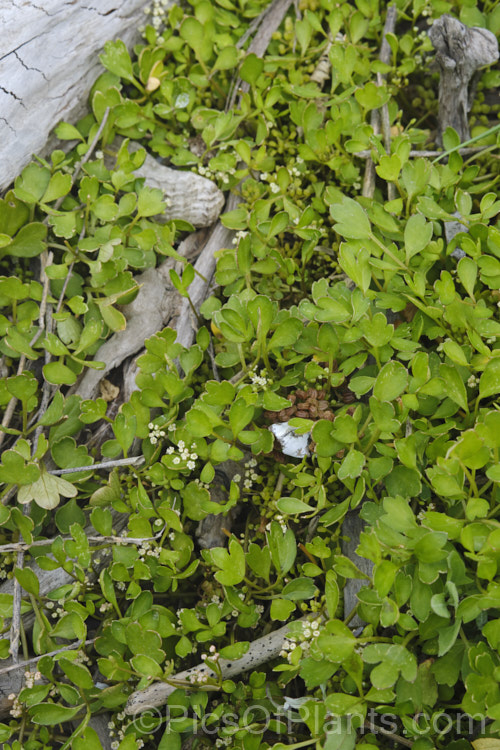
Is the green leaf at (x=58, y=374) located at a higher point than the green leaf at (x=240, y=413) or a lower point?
higher

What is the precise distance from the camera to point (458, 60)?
2762mm

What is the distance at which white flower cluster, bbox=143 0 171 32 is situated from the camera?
3094mm

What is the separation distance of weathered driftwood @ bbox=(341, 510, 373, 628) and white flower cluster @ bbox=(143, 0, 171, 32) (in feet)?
8.79

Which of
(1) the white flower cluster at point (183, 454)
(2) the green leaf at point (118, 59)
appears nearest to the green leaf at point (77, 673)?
(1) the white flower cluster at point (183, 454)

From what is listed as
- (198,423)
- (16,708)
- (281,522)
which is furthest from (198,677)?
(198,423)

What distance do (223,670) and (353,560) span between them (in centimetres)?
64

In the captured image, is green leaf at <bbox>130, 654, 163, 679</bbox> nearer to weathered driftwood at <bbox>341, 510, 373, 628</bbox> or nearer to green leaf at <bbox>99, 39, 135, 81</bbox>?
weathered driftwood at <bbox>341, 510, 373, 628</bbox>

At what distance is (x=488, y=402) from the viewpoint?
231 centimetres

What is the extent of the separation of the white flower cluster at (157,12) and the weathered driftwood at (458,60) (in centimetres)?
139

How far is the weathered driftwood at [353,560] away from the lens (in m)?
2.21

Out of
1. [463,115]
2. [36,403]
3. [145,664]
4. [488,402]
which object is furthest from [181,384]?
[463,115]

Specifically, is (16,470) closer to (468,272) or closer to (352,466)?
(352,466)

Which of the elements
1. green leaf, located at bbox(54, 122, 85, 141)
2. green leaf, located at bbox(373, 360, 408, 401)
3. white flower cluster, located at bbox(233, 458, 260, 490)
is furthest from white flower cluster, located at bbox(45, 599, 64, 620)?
green leaf, located at bbox(54, 122, 85, 141)

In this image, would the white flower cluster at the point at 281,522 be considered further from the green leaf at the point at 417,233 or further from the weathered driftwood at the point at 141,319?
the green leaf at the point at 417,233
